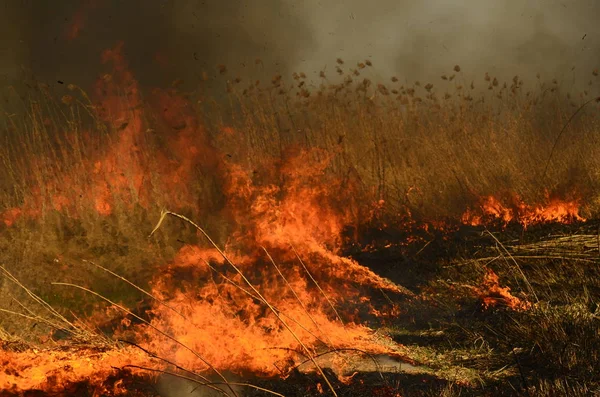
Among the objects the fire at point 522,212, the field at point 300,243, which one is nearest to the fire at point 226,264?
the field at point 300,243

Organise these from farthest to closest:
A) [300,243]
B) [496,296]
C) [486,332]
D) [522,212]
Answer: [522,212] → [300,243] → [496,296] → [486,332]

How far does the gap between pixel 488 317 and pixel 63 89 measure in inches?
199

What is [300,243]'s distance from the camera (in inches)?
179

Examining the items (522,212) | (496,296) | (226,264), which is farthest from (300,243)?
(522,212)

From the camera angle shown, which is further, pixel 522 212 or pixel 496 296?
pixel 522 212

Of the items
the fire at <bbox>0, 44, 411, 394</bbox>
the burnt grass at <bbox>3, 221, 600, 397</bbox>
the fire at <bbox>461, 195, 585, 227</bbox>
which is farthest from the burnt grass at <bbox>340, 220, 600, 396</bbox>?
the fire at <bbox>0, 44, 411, 394</bbox>

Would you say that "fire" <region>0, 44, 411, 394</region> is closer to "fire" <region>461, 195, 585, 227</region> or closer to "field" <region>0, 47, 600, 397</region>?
"field" <region>0, 47, 600, 397</region>

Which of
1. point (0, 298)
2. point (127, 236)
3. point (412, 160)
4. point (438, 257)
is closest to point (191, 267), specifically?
point (127, 236)

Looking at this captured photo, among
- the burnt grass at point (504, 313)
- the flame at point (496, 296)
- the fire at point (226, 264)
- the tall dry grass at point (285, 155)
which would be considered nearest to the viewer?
→ the burnt grass at point (504, 313)

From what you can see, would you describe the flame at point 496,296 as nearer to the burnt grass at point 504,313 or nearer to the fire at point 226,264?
the burnt grass at point 504,313

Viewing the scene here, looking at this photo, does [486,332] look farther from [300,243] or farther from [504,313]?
[300,243]

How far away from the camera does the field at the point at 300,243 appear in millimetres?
2985

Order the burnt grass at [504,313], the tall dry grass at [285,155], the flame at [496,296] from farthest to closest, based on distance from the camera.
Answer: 1. the tall dry grass at [285,155]
2. the flame at [496,296]
3. the burnt grass at [504,313]

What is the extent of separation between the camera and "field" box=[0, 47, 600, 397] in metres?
2.98
